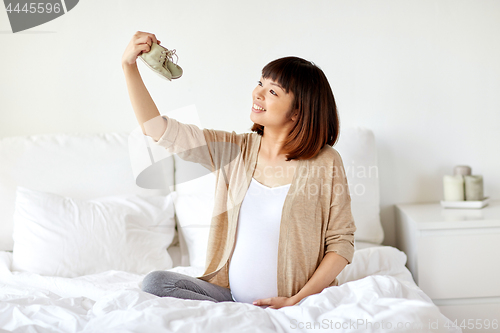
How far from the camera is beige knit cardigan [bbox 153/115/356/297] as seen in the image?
1366 millimetres

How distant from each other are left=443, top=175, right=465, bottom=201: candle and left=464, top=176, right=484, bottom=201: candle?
0.03m

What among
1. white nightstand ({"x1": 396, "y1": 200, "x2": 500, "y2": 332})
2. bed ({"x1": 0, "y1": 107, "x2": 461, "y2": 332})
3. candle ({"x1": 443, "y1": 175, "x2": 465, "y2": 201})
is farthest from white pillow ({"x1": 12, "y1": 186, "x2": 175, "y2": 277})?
candle ({"x1": 443, "y1": 175, "x2": 465, "y2": 201})

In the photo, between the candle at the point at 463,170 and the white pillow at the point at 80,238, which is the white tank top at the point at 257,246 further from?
the candle at the point at 463,170

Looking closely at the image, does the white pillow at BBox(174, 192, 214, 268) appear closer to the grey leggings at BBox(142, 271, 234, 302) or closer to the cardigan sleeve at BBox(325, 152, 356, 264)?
the grey leggings at BBox(142, 271, 234, 302)

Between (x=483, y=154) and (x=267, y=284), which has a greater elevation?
(x=483, y=154)

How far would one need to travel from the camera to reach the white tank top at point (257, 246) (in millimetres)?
1369


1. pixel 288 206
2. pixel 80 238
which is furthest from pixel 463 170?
pixel 80 238

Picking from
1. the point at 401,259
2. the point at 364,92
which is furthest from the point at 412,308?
the point at 364,92

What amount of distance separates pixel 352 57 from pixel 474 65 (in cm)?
61

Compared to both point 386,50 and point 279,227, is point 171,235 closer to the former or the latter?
point 279,227

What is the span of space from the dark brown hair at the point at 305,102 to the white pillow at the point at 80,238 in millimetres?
774

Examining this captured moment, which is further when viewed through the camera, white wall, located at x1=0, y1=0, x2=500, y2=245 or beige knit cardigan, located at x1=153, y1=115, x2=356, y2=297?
white wall, located at x1=0, y1=0, x2=500, y2=245

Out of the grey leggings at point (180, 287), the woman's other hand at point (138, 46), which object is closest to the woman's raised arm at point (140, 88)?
the woman's other hand at point (138, 46)

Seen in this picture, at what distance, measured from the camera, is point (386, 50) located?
223 centimetres
